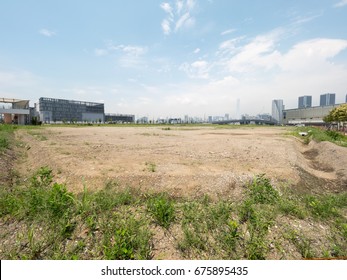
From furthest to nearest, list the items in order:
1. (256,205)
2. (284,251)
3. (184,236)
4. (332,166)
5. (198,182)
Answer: (332,166) → (198,182) → (256,205) → (184,236) → (284,251)

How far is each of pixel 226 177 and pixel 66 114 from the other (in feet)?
517

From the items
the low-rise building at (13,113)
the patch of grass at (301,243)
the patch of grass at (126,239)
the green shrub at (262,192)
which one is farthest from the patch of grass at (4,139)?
the low-rise building at (13,113)

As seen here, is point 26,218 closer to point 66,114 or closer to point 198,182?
point 198,182

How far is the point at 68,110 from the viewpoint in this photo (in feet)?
453

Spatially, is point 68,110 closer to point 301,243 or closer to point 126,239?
point 126,239

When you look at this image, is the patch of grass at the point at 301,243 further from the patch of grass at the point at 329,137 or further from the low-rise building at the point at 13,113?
the low-rise building at the point at 13,113

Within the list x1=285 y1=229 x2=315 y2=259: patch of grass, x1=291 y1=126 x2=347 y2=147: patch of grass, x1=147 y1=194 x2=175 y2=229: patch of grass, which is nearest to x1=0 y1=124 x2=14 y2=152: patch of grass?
x1=147 y1=194 x2=175 y2=229: patch of grass

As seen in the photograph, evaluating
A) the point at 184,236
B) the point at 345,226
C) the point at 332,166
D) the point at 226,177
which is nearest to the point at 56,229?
the point at 184,236

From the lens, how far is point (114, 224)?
361cm

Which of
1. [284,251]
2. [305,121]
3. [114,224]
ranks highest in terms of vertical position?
[305,121]

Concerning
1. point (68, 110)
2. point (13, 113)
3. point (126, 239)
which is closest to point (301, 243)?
point (126, 239)

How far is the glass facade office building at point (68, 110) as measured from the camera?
122m

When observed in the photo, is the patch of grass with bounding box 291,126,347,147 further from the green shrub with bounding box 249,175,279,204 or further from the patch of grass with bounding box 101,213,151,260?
the patch of grass with bounding box 101,213,151,260

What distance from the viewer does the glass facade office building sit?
122m
